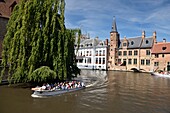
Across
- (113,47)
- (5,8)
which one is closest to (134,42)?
(113,47)

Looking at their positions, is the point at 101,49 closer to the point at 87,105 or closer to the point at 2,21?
the point at 2,21

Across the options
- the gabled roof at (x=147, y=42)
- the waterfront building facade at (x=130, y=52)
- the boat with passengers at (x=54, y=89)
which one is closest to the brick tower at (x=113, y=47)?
the waterfront building facade at (x=130, y=52)

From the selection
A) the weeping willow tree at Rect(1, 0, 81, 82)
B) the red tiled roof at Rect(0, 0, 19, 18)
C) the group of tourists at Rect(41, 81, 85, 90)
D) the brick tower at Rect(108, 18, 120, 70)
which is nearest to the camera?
the group of tourists at Rect(41, 81, 85, 90)

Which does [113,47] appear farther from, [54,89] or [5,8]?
[54,89]

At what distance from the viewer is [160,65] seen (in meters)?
47.6

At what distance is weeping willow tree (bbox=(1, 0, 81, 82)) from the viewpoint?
764 inches

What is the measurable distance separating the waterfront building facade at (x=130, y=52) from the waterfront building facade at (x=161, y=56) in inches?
54.9

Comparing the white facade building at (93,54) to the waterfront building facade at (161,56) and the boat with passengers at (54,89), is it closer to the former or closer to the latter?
the waterfront building facade at (161,56)

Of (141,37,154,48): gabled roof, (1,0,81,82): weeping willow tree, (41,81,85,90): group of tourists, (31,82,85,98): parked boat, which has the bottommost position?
(31,82,85,98): parked boat

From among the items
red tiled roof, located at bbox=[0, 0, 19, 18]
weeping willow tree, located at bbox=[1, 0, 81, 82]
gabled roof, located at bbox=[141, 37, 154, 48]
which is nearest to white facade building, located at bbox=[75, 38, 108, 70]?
gabled roof, located at bbox=[141, 37, 154, 48]

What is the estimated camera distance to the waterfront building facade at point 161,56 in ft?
152

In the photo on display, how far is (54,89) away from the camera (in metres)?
18.7

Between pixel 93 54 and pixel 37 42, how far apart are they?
41.3 metres

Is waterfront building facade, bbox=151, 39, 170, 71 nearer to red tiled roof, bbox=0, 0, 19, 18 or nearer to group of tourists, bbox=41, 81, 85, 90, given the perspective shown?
group of tourists, bbox=41, 81, 85, 90
